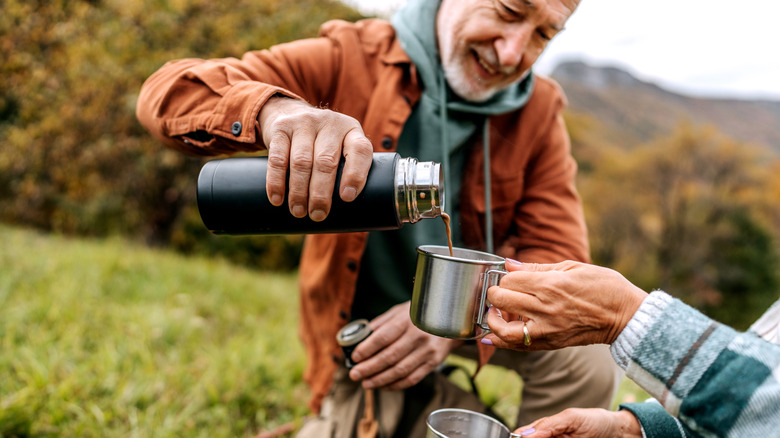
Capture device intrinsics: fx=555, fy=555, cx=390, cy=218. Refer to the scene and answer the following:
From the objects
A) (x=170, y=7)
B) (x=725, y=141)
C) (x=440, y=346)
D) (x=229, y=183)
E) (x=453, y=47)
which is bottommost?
(x=725, y=141)

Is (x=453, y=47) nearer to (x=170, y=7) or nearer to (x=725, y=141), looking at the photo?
(x=170, y=7)

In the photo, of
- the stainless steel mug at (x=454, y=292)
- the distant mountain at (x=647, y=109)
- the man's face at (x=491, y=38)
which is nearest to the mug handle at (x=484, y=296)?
the stainless steel mug at (x=454, y=292)

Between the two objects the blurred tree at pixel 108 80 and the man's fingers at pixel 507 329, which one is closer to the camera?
the man's fingers at pixel 507 329

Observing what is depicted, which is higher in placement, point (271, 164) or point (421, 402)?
point (271, 164)

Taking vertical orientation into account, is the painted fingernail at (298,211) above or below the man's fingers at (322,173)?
below

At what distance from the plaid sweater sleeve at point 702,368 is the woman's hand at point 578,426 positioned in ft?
1.04

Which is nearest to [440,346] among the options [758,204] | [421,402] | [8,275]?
[421,402]

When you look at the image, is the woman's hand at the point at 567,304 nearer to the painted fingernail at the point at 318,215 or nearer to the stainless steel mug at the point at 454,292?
the stainless steel mug at the point at 454,292

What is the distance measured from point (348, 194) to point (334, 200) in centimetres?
5

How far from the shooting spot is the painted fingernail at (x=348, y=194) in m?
1.31

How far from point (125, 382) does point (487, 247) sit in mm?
1929

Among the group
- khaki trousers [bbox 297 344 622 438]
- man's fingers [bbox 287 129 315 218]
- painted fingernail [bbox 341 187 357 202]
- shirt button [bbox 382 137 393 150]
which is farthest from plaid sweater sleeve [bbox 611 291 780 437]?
shirt button [bbox 382 137 393 150]

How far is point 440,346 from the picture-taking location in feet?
6.83

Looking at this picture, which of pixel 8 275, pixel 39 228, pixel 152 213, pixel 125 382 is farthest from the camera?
pixel 39 228
